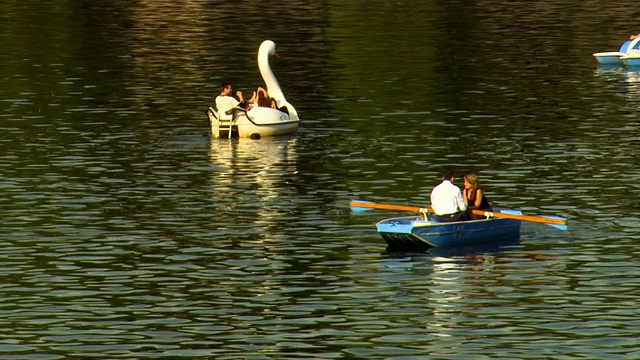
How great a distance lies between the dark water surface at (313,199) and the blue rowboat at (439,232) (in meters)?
0.45

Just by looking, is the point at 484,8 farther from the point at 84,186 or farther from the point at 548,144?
the point at 84,186

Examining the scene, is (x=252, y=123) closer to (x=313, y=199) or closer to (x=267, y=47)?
(x=267, y=47)

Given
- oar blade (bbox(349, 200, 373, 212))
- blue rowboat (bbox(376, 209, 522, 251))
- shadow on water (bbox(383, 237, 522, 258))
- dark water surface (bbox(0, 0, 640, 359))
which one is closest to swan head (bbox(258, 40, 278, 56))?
dark water surface (bbox(0, 0, 640, 359))

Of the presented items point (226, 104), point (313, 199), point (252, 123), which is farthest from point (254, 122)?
point (313, 199)

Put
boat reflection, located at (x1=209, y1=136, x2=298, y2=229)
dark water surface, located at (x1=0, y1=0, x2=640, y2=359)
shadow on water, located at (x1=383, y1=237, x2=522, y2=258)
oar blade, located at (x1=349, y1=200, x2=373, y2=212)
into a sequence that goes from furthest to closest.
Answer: boat reflection, located at (x1=209, y1=136, x2=298, y2=229) < oar blade, located at (x1=349, y1=200, x2=373, y2=212) < shadow on water, located at (x1=383, y1=237, x2=522, y2=258) < dark water surface, located at (x1=0, y1=0, x2=640, y2=359)

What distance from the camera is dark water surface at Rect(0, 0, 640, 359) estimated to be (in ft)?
119

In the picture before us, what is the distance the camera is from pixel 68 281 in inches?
1614

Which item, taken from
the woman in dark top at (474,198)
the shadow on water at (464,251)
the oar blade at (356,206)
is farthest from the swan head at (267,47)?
the shadow on water at (464,251)

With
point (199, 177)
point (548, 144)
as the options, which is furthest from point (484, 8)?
point (199, 177)

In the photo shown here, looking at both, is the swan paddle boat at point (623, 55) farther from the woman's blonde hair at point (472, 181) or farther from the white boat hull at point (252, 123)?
the woman's blonde hair at point (472, 181)

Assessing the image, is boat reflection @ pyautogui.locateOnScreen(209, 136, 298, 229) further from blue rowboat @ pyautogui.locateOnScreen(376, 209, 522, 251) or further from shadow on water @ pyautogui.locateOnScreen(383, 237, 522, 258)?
shadow on water @ pyautogui.locateOnScreen(383, 237, 522, 258)

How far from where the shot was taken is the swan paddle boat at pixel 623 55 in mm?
92062

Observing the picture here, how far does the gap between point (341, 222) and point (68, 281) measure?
1065 centimetres

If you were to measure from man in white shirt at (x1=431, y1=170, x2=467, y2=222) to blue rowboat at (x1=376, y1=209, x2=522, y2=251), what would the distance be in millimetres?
505
